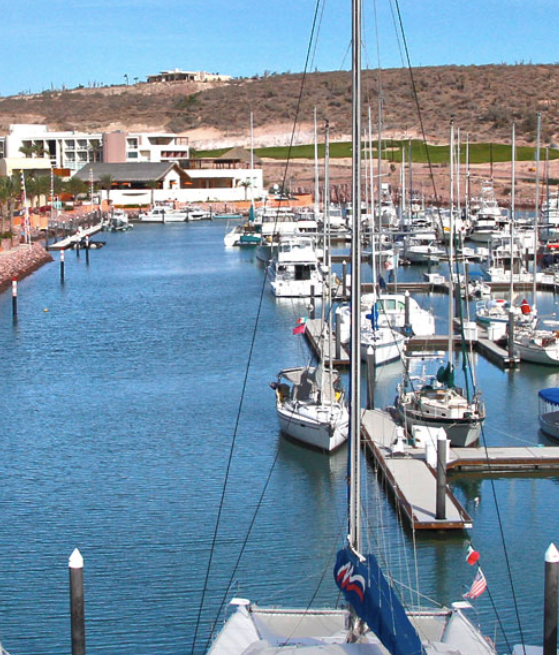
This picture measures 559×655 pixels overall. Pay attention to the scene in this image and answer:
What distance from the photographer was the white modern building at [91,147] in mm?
119312

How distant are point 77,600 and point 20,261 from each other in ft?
166

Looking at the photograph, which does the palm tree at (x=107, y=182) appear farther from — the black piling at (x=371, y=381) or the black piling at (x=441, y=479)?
the black piling at (x=441, y=479)

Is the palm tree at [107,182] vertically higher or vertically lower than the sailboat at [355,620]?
higher

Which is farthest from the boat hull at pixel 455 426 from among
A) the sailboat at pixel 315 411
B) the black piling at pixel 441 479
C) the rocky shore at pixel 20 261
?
the rocky shore at pixel 20 261

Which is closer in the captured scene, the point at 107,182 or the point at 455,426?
the point at 455,426

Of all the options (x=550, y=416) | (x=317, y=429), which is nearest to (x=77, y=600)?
(x=317, y=429)

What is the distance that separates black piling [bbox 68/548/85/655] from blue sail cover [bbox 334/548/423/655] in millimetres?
2784

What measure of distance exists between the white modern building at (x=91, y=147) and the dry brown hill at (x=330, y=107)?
681 inches

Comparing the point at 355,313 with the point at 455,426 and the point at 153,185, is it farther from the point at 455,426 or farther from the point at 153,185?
the point at 153,185

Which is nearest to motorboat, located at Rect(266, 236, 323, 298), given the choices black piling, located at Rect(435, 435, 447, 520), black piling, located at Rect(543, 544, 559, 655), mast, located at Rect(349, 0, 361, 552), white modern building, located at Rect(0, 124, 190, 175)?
black piling, located at Rect(435, 435, 447, 520)

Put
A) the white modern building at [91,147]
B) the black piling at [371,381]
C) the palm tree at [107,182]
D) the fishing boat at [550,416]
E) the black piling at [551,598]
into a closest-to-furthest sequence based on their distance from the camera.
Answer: the black piling at [551,598]
the fishing boat at [550,416]
the black piling at [371,381]
the palm tree at [107,182]
the white modern building at [91,147]

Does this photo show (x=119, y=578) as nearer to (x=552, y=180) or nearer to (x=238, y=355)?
(x=238, y=355)

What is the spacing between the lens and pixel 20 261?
2440 inches

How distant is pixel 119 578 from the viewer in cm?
1833
